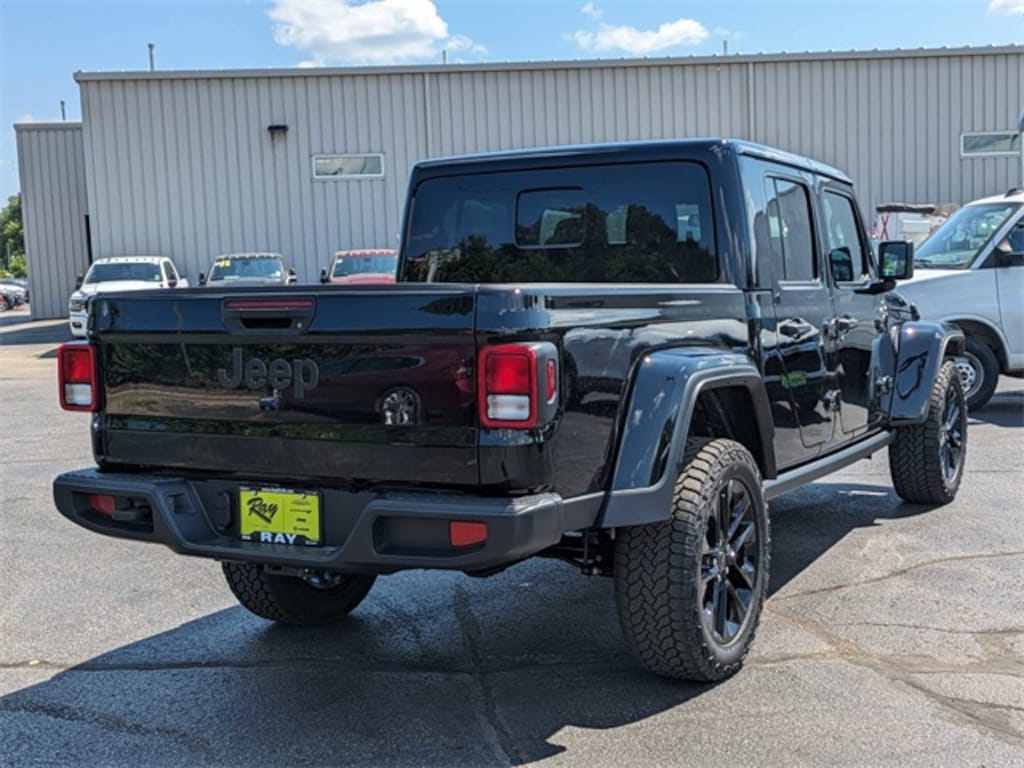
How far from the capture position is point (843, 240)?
5621 mm

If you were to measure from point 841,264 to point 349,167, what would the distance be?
18812 millimetres

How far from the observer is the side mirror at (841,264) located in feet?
17.6

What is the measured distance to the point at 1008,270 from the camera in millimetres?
9789

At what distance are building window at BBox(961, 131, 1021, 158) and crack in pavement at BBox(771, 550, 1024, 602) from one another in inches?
766

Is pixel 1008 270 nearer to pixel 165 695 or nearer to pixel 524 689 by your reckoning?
pixel 524 689

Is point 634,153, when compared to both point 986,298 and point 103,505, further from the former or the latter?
point 986,298

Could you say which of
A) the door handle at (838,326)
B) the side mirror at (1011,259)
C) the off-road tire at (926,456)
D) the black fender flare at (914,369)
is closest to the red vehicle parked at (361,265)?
the side mirror at (1011,259)

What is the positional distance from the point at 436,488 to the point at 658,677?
4.22ft

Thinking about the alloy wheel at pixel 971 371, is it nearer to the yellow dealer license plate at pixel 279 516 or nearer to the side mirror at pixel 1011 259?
the side mirror at pixel 1011 259

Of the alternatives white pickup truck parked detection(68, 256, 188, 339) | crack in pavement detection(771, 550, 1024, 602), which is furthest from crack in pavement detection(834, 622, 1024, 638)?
white pickup truck parked detection(68, 256, 188, 339)

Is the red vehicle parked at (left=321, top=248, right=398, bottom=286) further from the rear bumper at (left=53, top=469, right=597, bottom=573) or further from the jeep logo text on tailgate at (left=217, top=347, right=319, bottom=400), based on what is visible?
the jeep logo text on tailgate at (left=217, top=347, right=319, bottom=400)

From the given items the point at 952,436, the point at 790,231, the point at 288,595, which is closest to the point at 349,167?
the point at 952,436

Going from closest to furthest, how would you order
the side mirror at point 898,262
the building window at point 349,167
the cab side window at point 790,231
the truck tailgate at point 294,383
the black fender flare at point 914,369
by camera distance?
the truck tailgate at point 294,383, the cab side window at point 790,231, the side mirror at point 898,262, the black fender flare at point 914,369, the building window at point 349,167

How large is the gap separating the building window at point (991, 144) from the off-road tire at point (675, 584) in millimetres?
21545
